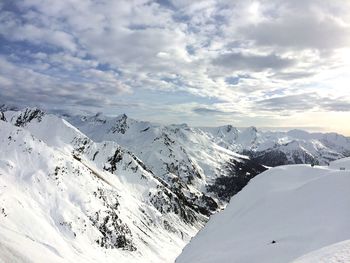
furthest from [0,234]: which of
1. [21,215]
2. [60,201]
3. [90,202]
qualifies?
[90,202]

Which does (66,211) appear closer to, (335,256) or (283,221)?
(283,221)

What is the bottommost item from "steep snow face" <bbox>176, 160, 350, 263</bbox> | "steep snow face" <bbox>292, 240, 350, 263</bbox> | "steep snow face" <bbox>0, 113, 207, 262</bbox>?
"steep snow face" <bbox>0, 113, 207, 262</bbox>

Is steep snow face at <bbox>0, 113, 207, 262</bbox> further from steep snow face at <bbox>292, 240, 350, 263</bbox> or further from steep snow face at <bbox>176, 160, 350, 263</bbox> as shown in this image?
steep snow face at <bbox>292, 240, 350, 263</bbox>

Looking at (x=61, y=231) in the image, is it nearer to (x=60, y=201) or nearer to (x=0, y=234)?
(x=60, y=201)

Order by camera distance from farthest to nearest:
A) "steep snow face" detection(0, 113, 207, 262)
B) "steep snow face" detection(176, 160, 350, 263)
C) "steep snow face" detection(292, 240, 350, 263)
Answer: "steep snow face" detection(0, 113, 207, 262)
"steep snow face" detection(176, 160, 350, 263)
"steep snow face" detection(292, 240, 350, 263)

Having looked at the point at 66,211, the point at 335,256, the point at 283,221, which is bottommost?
the point at 66,211

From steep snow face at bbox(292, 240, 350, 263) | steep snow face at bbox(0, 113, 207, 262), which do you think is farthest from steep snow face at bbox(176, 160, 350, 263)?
steep snow face at bbox(0, 113, 207, 262)

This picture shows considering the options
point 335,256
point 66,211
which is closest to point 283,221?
point 335,256

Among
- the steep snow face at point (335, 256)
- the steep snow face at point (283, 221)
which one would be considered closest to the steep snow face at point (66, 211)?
the steep snow face at point (283, 221)

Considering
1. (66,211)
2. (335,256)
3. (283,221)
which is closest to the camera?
(335,256)
